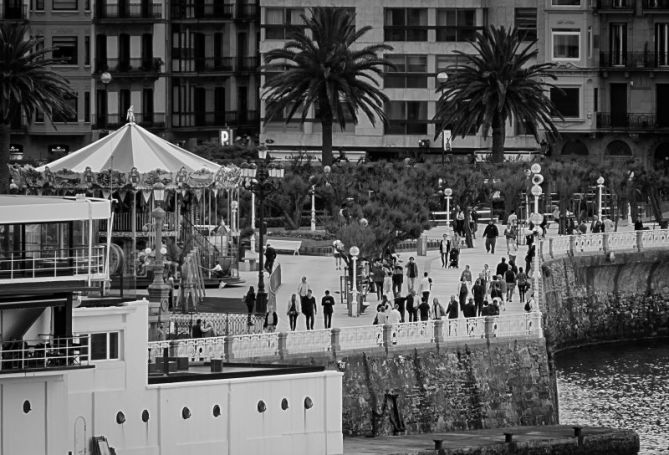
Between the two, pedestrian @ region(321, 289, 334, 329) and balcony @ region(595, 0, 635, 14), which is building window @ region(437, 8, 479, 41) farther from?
pedestrian @ region(321, 289, 334, 329)

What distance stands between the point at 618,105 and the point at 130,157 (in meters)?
59.1

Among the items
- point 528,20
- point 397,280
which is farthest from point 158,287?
point 528,20

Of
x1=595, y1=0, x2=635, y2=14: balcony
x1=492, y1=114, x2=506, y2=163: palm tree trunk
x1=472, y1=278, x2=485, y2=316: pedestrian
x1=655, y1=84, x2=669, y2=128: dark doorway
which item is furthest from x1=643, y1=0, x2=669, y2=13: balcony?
x1=472, y1=278, x2=485, y2=316: pedestrian

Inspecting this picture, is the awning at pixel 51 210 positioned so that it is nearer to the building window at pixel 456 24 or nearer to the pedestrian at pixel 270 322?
the pedestrian at pixel 270 322

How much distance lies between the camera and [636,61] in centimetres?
15025

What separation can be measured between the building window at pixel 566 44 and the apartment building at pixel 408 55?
1.38 m

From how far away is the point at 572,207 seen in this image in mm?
131125

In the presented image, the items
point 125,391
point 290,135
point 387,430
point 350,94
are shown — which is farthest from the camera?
point 290,135

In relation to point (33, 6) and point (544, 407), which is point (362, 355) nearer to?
point (544, 407)

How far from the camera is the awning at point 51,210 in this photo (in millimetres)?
62031

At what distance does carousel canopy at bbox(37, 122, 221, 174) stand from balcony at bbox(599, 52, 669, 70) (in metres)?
55.0

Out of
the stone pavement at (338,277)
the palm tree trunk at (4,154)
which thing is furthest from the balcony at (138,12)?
the stone pavement at (338,277)

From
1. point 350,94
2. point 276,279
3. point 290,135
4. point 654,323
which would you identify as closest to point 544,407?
point 276,279

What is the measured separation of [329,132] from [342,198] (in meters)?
13.9
